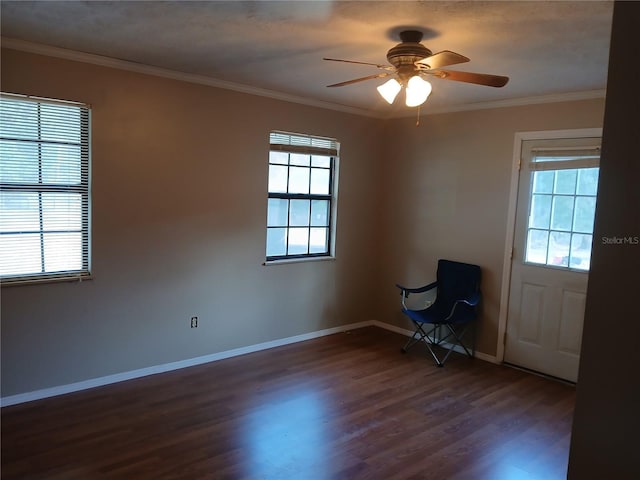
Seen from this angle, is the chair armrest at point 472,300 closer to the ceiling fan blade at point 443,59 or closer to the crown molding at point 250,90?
the crown molding at point 250,90

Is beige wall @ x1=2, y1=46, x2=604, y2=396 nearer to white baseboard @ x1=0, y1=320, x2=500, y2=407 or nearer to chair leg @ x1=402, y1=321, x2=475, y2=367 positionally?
white baseboard @ x1=0, y1=320, x2=500, y2=407

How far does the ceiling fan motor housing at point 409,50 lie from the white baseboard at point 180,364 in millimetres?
2955

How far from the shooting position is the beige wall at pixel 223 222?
342cm

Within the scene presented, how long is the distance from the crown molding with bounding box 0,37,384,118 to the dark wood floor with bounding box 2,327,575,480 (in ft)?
7.85

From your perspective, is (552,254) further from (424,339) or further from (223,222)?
(223,222)

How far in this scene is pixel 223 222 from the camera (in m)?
4.18

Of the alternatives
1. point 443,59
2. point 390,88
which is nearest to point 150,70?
point 390,88

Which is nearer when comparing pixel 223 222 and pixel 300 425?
pixel 300 425

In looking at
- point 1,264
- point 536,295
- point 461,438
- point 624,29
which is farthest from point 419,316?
point 624,29

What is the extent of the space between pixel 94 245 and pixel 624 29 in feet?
11.2

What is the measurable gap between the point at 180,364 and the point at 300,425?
1406 millimetres

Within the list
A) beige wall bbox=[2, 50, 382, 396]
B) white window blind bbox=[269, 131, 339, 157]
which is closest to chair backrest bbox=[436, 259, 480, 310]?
beige wall bbox=[2, 50, 382, 396]

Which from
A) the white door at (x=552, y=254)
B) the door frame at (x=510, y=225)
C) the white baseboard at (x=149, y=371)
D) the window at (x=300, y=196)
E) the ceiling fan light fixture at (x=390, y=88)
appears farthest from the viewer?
the window at (x=300, y=196)

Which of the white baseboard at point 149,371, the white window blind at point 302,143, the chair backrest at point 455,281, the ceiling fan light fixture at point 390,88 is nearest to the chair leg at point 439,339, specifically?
the chair backrest at point 455,281
